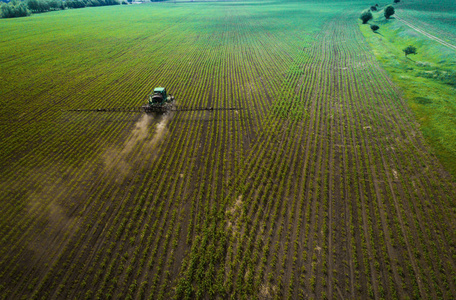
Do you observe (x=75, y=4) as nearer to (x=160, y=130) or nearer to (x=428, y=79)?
(x=160, y=130)

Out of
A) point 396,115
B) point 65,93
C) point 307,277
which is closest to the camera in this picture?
point 307,277

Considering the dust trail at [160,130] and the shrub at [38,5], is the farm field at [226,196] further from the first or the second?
the shrub at [38,5]

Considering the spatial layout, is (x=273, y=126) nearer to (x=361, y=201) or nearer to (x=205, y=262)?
(x=361, y=201)

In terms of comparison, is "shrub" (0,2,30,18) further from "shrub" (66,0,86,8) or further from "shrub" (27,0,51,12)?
"shrub" (66,0,86,8)

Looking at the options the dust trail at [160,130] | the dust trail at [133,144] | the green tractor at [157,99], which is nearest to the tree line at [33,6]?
the green tractor at [157,99]

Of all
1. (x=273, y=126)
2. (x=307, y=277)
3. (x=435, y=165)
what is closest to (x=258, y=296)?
(x=307, y=277)

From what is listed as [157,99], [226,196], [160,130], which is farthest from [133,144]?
[226,196]

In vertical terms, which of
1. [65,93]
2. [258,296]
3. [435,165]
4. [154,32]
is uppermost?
[154,32]

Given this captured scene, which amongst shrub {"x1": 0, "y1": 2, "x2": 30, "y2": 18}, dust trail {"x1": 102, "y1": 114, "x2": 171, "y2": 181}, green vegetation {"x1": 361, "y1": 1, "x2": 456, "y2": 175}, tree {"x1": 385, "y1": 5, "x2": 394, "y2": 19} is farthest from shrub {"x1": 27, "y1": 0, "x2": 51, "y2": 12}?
tree {"x1": 385, "y1": 5, "x2": 394, "y2": 19}
